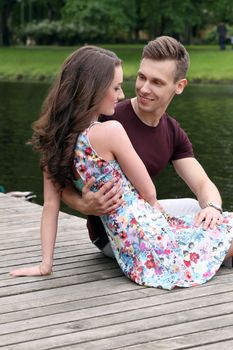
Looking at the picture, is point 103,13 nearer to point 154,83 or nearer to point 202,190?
point 202,190

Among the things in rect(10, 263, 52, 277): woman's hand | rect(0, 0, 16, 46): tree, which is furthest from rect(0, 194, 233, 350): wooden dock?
rect(0, 0, 16, 46): tree

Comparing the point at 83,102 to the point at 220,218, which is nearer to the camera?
the point at 83,102

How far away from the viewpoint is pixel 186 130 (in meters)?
17.7

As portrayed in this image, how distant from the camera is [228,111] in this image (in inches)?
862

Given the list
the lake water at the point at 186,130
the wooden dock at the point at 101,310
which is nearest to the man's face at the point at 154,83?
the wooden dock at the point at 101,310

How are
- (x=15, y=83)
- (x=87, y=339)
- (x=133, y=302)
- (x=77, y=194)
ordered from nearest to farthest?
(x=87, y=339), (x=133, y=302), (x=77, y=194), (x=15, y=83)

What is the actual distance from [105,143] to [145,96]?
1.58ft

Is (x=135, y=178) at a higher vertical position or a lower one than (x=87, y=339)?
higher

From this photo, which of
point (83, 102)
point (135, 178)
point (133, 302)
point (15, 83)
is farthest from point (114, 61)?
point (15, 83)

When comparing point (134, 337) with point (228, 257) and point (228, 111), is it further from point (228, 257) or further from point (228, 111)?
point (228, 111)

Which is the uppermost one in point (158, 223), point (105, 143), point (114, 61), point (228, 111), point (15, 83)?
point (114, 61)

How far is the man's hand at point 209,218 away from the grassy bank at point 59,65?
28.9m

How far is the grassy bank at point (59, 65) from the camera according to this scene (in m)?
33.9

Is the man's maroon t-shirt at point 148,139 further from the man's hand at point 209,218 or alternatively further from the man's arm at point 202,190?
the man's hand at point 209,218
